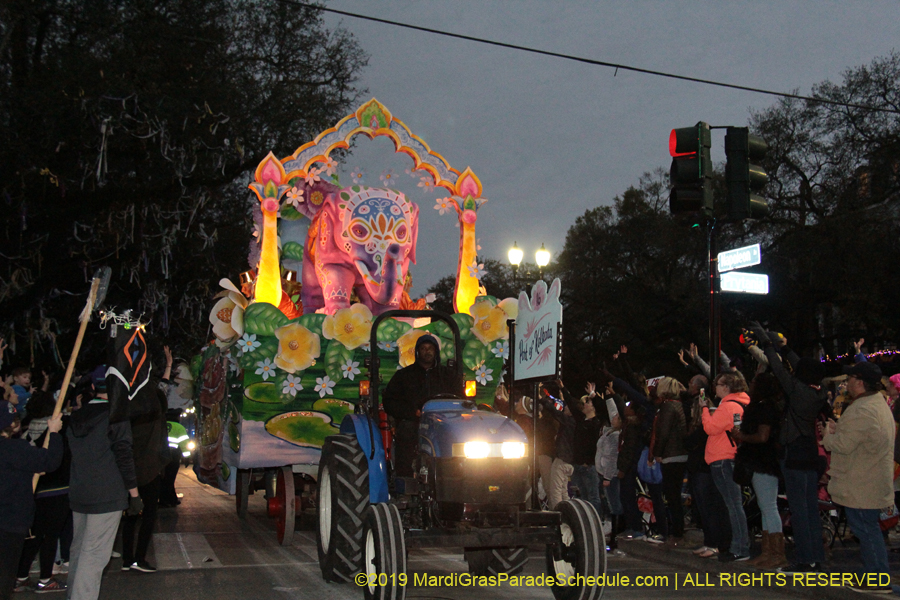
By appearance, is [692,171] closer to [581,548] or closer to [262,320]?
[581,548]

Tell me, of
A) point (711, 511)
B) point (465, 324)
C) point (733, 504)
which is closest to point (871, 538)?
point (733, 504)

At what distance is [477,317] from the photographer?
10594mm

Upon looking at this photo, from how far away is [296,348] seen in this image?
9.84m

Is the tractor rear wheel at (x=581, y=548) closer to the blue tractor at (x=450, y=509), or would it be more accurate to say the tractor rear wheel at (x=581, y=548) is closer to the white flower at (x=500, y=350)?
the blue tractor at (x=450, y=509)

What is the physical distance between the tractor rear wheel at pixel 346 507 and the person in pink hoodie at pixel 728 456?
12.0 feet

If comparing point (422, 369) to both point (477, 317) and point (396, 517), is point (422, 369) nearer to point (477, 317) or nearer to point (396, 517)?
point (396, 517)

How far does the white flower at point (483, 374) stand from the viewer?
1052 centimetres

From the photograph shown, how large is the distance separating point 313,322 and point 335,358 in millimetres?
481

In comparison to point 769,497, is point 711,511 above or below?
below

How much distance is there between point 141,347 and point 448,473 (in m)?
2.54

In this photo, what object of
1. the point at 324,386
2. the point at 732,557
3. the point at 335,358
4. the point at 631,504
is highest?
the point at 335,358

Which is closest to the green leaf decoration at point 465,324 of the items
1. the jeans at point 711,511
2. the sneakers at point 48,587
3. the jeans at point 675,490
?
the jeans at point 675,490

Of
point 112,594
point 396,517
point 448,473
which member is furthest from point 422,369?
point 112,594

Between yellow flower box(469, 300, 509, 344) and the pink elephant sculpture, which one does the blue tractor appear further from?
the pink elephant sculpture
